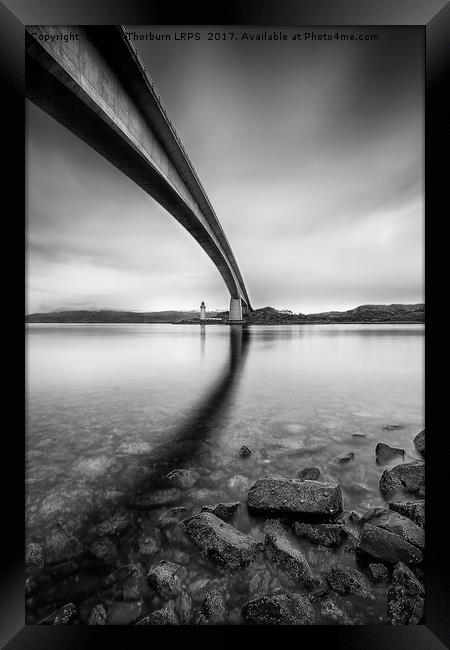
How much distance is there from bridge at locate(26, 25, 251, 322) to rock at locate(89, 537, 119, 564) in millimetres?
3650

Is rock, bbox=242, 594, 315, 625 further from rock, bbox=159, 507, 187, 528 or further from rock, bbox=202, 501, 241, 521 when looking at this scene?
rock, bbox=159, 507, 187, 528

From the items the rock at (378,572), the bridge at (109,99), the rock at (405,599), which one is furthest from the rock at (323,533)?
the bridge at (109,99)

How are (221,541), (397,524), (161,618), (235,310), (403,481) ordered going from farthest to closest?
(235,310), (403,481), (397,524), (221,541), (161,618)

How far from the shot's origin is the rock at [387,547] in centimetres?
171

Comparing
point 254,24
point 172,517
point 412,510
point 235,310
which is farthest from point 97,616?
point 235,310

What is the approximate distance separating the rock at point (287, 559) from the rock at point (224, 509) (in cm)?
38

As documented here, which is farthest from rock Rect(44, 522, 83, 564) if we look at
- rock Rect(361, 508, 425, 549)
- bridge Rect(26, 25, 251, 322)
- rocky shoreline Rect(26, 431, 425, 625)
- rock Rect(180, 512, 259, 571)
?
bridge Rect(26, 25, 251, 322)

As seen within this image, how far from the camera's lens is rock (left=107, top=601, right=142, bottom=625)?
59.1 inches

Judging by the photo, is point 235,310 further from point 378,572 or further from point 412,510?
point 378,572

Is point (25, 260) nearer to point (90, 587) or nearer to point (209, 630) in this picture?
point (90, 587)

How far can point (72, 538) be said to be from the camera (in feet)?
6.37

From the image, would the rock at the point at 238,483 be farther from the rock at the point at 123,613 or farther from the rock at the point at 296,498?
the rock at the point at 123,613

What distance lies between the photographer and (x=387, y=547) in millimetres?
1755

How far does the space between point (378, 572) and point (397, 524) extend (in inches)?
Result: 17.4
